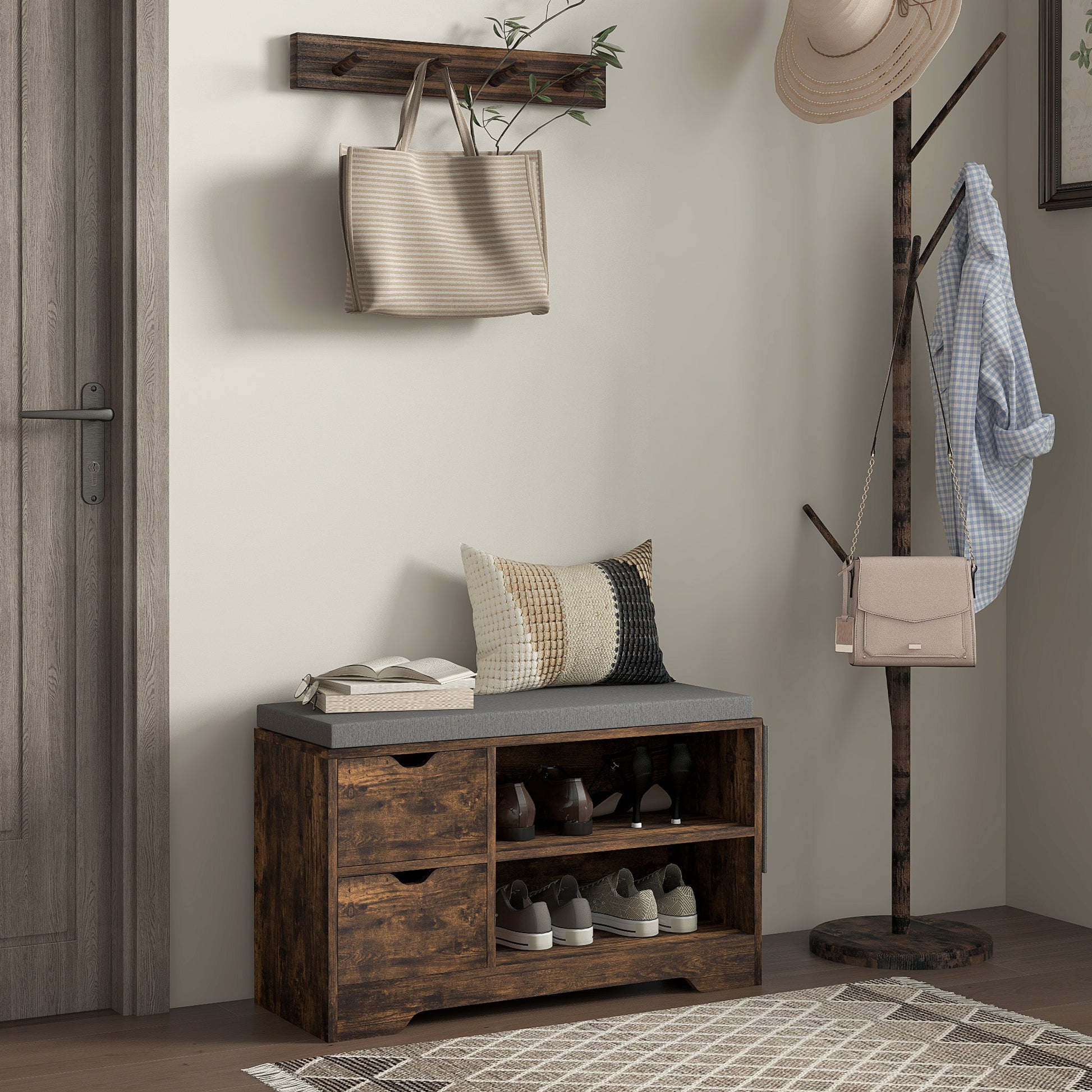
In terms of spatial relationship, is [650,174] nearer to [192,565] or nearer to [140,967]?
[192,565]

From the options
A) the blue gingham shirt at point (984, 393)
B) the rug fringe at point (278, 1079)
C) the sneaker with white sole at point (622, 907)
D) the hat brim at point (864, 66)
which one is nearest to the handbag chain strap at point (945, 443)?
the blue gingham shirt at point (984, 393)

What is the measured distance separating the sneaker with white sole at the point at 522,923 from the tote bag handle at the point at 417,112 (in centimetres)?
134

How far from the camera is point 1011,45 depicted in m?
3.41

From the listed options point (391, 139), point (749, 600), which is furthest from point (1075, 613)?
point (391, 139)

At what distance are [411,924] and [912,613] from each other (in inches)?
43.1

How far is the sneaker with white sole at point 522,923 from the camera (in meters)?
2.67

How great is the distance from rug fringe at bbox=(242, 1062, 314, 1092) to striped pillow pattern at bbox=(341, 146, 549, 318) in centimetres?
127

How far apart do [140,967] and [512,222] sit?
1.48 m

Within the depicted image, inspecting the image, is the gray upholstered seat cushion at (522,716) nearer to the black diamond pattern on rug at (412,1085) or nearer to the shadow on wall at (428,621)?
the shadow on wall at (428,621)

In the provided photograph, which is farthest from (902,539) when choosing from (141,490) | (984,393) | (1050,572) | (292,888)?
(141,490)

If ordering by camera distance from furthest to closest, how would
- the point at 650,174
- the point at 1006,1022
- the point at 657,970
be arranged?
the point at 650,174, the point at 657,970, the point at 1006,1022

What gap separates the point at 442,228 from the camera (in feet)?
8.96

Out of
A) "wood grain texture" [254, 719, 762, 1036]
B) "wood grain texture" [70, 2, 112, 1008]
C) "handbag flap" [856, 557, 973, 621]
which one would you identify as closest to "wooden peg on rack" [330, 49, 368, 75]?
"wood grain texture" [70, 2, 112, 1008]

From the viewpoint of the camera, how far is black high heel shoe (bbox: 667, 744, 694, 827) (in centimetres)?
284
